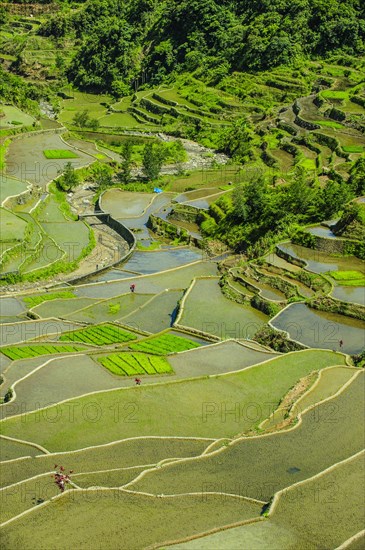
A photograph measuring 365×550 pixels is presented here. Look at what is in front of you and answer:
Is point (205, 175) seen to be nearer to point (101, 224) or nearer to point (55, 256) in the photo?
point (101, 224)

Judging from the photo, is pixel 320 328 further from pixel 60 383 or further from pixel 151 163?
pixel 151 163

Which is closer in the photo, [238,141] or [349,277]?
[349,277]

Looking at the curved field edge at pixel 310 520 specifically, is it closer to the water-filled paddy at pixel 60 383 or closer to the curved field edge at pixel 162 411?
the curved field edge at pixel 162 411

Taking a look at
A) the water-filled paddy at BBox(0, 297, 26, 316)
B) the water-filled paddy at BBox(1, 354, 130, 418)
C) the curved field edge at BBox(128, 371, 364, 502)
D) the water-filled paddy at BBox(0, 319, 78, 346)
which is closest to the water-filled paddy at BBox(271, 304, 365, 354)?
the curved field edge at BBox(128, 371, 364, 502)

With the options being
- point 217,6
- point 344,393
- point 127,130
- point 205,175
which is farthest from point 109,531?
point 217,6

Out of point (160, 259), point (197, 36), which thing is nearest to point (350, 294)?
point (160, 259)

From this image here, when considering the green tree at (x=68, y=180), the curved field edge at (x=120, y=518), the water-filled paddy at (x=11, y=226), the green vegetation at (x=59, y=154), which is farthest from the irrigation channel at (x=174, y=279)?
the curved field edge at (x=120, y=518)

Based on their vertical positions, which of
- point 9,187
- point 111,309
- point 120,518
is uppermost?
point 120,518

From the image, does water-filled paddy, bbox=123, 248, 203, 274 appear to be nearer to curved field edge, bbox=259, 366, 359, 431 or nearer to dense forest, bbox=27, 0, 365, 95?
curved field edge, bbox=259, 366, 359, 431
